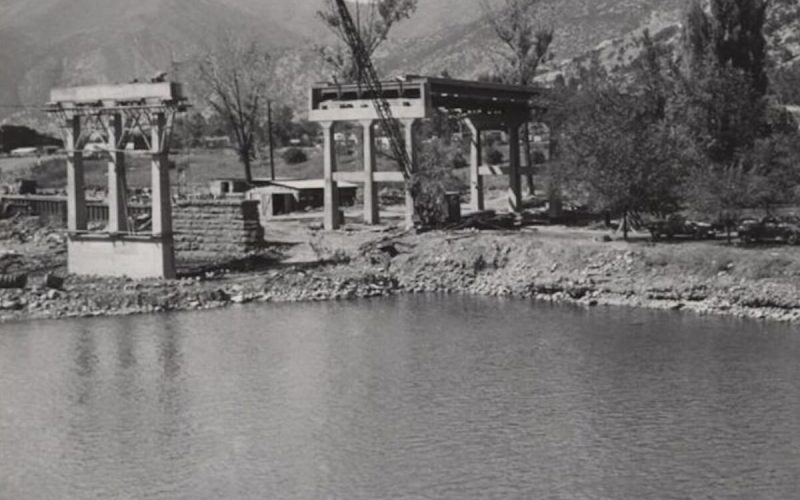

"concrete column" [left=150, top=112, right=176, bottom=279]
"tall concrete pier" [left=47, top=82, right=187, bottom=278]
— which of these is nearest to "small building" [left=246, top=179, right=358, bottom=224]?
"tall concrete pier" [left=47, top=82, right=187, bottom=278]

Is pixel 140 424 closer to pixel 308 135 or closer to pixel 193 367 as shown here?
pixel 193 367

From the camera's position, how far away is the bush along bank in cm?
4900

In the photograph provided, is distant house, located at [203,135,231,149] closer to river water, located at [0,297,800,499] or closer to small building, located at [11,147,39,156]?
small building, located at [11,147,39,156]

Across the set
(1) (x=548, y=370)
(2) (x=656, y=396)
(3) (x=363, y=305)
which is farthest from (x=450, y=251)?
(2) (x=656, y=396)

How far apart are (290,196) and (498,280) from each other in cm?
2760

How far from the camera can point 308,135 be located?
5541 inches

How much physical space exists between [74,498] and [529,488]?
411 inches

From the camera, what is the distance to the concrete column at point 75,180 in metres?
57.7

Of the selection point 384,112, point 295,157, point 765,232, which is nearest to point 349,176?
point 384,112

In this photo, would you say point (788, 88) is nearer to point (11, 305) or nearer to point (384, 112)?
point (384, 112)

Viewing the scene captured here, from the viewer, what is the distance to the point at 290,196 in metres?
Result: 79.6

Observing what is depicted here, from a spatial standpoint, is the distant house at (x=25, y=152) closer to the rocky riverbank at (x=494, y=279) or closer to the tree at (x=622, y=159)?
the rocky riverbank at (x=494, y=279)

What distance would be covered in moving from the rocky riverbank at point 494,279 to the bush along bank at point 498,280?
0.15 ft

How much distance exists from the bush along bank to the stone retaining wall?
220 inches
